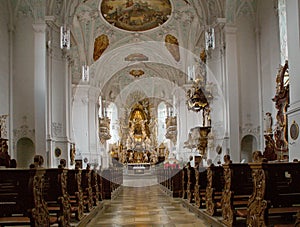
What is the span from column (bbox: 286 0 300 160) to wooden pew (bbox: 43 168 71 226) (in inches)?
211

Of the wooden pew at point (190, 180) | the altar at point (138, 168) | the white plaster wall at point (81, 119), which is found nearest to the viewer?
the wooden pew at point (190, 180)

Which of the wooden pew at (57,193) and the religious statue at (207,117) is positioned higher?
the religious statue at (207,117)

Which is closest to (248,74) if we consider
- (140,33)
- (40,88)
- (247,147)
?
(247,147)

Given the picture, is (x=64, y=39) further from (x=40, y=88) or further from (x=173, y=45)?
(x=173, y=45)

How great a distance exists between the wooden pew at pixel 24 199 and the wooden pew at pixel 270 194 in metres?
2.64

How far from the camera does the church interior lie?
672 cm

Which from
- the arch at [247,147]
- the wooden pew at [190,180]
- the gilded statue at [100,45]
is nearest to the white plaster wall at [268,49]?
the arch at [247,147]

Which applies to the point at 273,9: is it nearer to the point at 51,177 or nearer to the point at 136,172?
the point at 51,177

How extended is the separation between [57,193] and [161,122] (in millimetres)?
33033

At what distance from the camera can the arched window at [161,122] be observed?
39.4 metres

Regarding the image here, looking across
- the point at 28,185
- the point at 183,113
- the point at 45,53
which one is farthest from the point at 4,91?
the point at 183,113

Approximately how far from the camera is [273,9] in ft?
50.8

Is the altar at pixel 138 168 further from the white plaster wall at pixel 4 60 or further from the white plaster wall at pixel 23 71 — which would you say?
the white plaster wall at pixel 4 60

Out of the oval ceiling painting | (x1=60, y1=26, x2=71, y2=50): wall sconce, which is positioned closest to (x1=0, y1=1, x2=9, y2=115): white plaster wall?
(x1=60, y1=26, x2=71, y2=50): wall sconce
